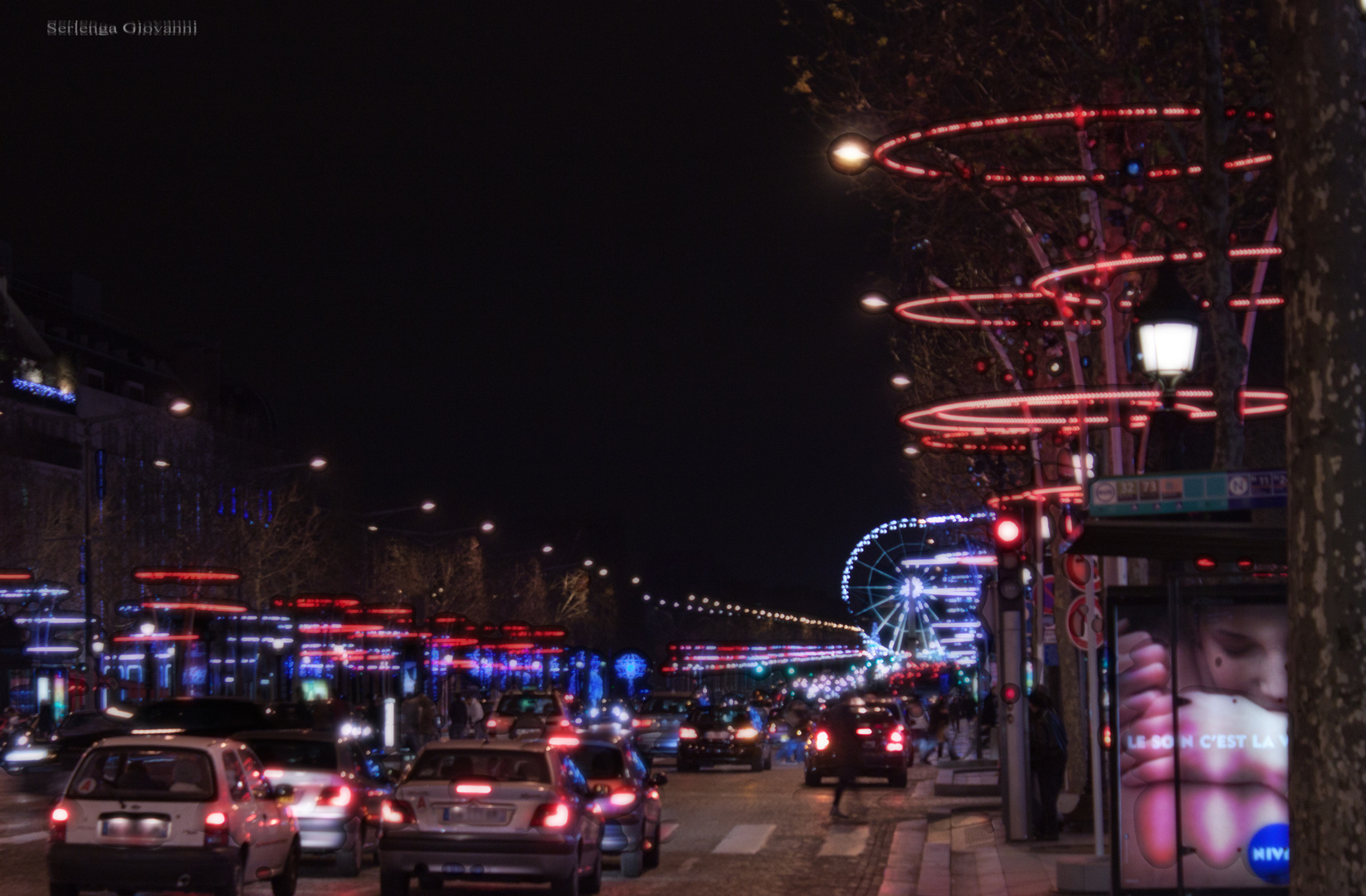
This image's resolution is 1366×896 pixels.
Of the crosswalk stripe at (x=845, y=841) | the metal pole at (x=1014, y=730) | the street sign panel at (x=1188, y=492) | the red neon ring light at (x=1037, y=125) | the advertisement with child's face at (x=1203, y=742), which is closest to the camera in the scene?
the street sign panel at (x=1188, y=492)

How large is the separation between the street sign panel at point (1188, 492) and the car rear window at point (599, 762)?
9.29 metres

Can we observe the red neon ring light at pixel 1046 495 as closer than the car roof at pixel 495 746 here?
No

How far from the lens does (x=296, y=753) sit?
63.4 feet

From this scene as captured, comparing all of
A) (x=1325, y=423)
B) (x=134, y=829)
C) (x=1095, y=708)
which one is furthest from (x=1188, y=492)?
(x=134, y=829)

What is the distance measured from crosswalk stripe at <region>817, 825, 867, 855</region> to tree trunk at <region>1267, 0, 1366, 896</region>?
15946mm

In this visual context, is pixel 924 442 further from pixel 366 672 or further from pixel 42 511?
pixel 42 511

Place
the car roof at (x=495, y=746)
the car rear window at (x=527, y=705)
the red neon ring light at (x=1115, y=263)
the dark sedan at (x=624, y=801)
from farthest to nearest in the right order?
the car rear window at (x=527, y=705)
the dark sedan at (x=624, y=801)
the red neon ring light at (x=1115, y=263)
the car roof at (x=495, y=746)

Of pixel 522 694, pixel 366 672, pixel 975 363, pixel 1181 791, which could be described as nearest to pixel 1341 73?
pixel 1181 791

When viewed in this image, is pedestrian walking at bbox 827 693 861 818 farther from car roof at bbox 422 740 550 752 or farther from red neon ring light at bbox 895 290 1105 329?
car roof at bbox 422 740 550 752

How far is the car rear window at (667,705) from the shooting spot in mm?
48969

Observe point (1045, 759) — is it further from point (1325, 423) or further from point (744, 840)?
point (1325, 423)

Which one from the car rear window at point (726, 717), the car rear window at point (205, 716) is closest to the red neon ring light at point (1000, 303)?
the car rear window at point (205, 716)

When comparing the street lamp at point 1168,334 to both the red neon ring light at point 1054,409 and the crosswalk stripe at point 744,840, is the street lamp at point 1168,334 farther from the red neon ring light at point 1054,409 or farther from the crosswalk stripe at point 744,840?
the crosswalk stripe at point 744,840

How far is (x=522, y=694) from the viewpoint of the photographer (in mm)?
44406
